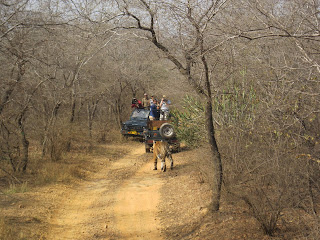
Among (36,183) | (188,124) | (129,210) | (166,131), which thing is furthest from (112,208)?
(166,131)

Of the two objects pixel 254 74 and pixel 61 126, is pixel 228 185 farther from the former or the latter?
pixel 61 126

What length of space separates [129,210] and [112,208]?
0.41m

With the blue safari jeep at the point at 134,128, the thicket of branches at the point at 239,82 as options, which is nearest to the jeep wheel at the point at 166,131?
the thicket of branches at the point at 239,82

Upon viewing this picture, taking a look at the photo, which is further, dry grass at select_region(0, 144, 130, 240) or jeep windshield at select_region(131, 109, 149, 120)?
jeep windshield at select_region(131, 109, 149, 120)

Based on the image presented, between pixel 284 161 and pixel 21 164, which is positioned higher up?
pixel 284 161

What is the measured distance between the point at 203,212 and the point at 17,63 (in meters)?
6.39

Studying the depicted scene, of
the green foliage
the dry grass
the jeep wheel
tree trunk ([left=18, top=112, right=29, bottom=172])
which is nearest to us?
the dry grass

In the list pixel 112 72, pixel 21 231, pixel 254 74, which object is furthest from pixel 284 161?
pixel 112 72

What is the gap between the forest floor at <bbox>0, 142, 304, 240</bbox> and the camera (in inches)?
256

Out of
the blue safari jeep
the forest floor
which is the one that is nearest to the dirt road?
the forest floor

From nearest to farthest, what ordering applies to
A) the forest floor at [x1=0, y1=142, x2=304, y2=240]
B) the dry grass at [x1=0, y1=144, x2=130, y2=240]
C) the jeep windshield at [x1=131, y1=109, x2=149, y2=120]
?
the forest floor at [x1=0, y1=142, x2=304, y2=240]
the dry grass at [x1=0, y1=144, x2=130, y2=240]
the jeep windshield at [x1=131, y1=109, x2=149, y2=120]

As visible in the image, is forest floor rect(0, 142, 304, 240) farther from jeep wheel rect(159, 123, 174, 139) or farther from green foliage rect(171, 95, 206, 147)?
jeep wheel rect(159, 123, 174, 139)

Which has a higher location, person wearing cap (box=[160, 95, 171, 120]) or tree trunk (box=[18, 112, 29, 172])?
person wearing cap (box=[160, 95, 171, 120])

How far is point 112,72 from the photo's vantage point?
2222 centimetres
